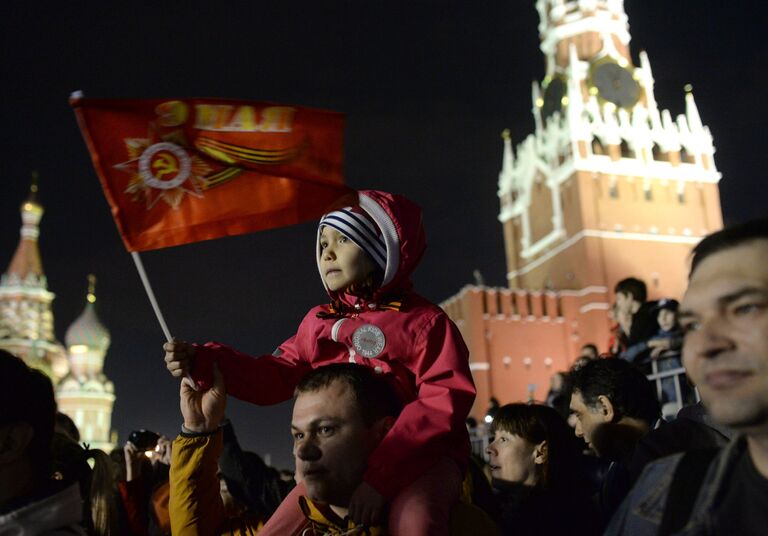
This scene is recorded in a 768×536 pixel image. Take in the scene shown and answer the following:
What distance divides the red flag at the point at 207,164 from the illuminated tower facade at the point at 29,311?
4629 centimetres

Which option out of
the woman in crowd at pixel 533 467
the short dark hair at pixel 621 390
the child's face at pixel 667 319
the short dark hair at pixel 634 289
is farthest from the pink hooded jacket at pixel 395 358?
the short dark hair at pixel 634 289

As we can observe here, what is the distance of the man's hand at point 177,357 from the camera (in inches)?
91.2

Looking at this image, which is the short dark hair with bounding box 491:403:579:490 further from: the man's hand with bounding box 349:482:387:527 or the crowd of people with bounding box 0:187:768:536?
the man's hand with bounding box 349:482:387:527

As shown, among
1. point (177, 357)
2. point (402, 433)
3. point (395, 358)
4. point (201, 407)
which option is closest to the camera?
point (402, 433)

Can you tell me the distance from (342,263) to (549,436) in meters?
1.37

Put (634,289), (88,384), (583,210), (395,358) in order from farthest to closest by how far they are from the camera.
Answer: (88,384) → (583,210) → (634,289) → (395,358)

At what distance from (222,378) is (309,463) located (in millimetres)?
510

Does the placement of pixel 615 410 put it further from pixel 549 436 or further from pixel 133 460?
pixel 133 460

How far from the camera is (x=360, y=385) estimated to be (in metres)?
2.28

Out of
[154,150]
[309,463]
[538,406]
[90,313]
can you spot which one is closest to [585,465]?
[538,406]

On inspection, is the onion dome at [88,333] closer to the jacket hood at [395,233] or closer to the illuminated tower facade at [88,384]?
the illuminated tower facade at [88,384]

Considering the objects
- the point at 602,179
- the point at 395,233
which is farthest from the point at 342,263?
the point at 602,179

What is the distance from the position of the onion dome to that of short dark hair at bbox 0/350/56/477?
48.7m

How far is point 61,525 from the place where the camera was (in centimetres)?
203
